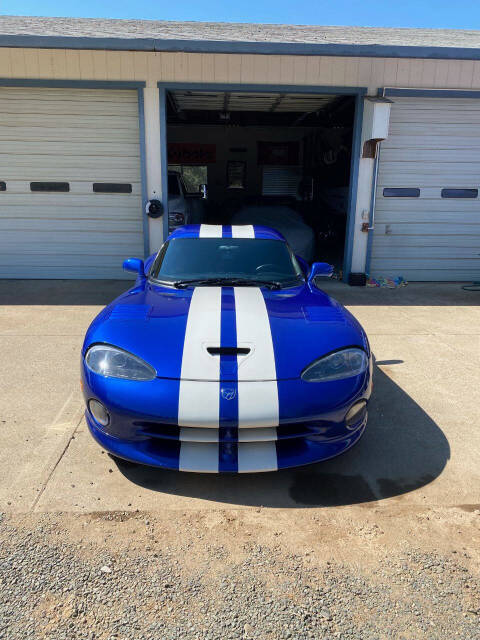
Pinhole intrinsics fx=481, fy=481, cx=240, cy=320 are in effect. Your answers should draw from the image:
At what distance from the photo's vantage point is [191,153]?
15.8 metres

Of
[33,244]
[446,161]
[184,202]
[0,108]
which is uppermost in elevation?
[0,108]

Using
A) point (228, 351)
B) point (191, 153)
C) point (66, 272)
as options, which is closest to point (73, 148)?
point (66, 272)

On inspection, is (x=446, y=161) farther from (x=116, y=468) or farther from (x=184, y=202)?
(x=116, y=468)

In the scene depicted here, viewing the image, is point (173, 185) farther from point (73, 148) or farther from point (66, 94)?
point (66, 94)

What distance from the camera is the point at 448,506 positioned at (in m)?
2.50

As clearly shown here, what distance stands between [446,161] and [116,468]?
7.75 metres

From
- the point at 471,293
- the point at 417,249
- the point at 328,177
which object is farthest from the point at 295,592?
the point at 328,177

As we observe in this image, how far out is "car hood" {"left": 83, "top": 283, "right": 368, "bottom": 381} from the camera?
2596mm

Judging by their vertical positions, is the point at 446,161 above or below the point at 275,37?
below

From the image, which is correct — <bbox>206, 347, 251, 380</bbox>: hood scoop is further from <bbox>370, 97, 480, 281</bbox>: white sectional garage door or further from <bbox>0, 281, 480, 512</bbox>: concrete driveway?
<bbox>370, 97, 480, 281</bbox>: white sectional garage door

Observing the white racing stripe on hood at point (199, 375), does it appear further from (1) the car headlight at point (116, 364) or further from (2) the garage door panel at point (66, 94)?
(2) the garage door panel at point (66, 94)

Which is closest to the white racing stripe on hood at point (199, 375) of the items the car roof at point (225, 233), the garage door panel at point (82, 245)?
the car roof at point (225, 233)

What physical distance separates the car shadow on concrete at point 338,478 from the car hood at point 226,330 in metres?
0.61

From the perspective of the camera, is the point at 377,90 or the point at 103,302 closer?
the point at 103,302
